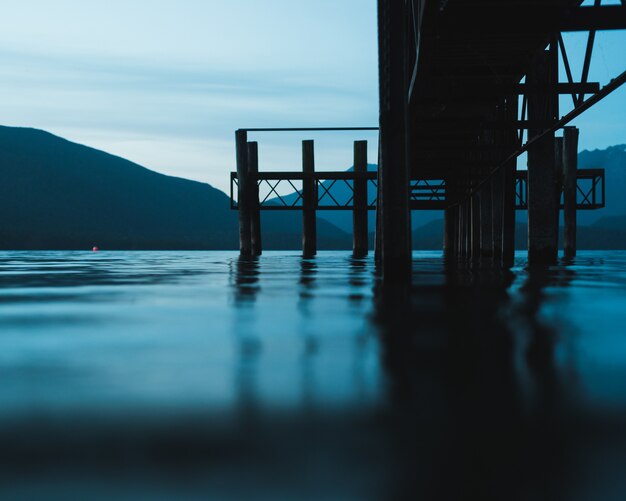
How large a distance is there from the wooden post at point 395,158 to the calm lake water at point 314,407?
179 inches

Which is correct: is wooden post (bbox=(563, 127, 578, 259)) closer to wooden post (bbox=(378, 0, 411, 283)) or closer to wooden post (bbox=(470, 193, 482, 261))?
wooden post (bbox=(470, 193, 482, 261))

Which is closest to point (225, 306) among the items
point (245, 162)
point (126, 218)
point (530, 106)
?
point (530, 106)

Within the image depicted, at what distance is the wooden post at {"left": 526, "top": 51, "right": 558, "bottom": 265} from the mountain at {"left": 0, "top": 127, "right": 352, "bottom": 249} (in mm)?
106891

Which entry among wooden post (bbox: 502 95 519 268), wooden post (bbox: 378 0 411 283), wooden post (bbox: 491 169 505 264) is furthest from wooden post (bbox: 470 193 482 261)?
wooden post (bbox: 378 0 411 283)

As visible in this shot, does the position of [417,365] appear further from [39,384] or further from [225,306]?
[225,306]

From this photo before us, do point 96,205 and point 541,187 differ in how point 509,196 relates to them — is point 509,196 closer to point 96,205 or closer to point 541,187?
point 541,187

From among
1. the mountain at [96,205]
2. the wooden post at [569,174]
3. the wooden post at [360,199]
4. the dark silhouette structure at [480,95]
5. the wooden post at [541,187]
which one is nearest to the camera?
the dark silhouette structure at [480,95]

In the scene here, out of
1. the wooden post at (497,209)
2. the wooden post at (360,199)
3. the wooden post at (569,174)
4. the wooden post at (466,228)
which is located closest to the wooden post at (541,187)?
the wooden post at (497,209)

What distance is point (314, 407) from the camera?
10.8 feet

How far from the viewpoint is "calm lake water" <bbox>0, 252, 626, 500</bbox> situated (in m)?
2.31

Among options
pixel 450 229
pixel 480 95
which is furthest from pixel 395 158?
pixel 450 229

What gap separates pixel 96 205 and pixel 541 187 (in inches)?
5003

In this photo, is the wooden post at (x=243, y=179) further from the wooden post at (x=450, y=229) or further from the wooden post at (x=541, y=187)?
the wooden post at (x=541, y=187)

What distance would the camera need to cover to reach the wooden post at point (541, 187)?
17109mm
